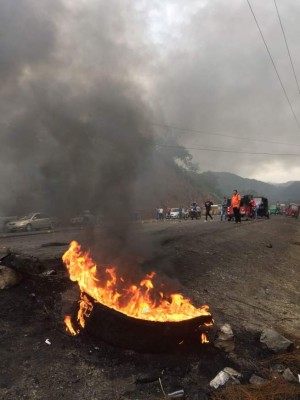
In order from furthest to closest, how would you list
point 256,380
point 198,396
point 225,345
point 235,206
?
point 235,206 < point 225,345 < point 256,380 < point 198,396

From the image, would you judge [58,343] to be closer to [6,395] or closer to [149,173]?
[6,395]

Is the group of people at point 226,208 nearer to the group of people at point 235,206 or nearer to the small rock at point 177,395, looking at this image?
the group of people at point 235,206

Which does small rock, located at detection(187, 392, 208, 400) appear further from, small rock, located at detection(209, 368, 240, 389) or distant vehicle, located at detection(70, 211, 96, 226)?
distant vehicle, located at detection(70, 211, 96, 226)

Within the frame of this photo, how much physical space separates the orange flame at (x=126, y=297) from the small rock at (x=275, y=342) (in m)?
1.12

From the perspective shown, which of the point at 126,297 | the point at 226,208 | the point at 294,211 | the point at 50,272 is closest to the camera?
the point at 126,297

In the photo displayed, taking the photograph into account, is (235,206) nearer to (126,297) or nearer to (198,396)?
(126,297)

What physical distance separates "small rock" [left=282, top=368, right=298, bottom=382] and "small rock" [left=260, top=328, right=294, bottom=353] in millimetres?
624

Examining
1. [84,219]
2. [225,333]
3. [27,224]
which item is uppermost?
[84,219]

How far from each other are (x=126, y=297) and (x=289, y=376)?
2.79 metres

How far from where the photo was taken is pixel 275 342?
6.45 meters

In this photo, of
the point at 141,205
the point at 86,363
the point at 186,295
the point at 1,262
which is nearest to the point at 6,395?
the point at 86,363

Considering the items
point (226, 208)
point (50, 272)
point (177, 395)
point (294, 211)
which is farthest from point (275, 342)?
point (294, 211)

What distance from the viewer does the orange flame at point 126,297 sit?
621 cm

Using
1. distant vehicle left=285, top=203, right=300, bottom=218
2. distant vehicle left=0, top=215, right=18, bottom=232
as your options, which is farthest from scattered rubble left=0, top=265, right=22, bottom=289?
distant vehicle left=285, top=203, right=300, bottom=218
